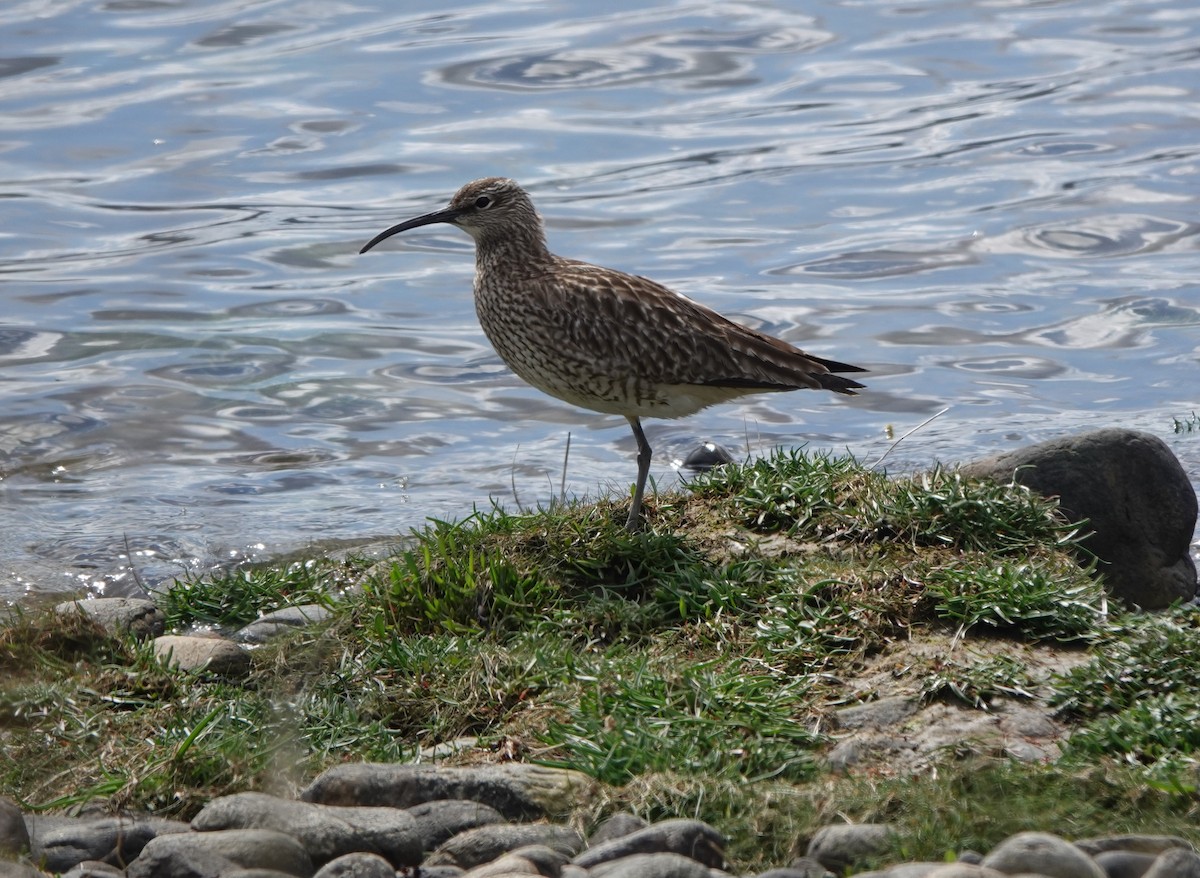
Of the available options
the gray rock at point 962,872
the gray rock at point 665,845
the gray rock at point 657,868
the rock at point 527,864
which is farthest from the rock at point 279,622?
the gray rock at point 962,872

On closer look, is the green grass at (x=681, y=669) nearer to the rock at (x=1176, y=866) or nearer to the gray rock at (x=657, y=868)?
the gray rock at (x=657, y=868)

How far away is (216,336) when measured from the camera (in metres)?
14.4

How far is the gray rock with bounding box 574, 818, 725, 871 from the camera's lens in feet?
14.4

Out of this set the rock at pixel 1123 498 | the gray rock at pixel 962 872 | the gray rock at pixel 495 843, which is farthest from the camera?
the rock at pixel 1123 498

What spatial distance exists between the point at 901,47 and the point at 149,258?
439 inches

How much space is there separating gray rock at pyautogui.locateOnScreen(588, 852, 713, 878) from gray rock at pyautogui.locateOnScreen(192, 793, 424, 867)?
2.42 ft

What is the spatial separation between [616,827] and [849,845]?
0.69 metres

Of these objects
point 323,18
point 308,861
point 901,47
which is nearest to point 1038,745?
point 308,861

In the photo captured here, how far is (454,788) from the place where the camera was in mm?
5000

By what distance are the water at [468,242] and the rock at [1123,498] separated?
280cm

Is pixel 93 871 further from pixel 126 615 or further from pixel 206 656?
pixel 126 615

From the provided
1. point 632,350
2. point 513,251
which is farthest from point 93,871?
point 513,251

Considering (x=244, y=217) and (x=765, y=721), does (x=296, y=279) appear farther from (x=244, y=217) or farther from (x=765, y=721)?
(x=765, y=721)

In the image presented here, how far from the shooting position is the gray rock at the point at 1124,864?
12.9 ft
